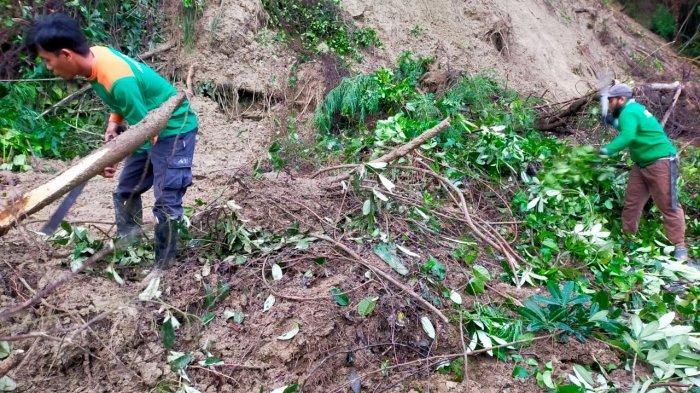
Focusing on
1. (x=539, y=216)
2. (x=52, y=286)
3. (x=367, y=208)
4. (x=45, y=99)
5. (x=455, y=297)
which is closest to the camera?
(x=52, y=286)

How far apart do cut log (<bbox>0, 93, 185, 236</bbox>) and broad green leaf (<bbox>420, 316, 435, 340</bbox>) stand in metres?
1.69


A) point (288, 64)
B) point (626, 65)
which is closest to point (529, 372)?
point (288, 64)

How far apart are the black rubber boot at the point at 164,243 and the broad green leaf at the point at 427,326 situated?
1.47 m

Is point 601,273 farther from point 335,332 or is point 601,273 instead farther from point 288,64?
point 288,64

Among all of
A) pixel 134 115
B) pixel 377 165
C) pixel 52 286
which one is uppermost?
pixel 134 115

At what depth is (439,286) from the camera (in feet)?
10.6

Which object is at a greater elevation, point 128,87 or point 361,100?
point 128,87

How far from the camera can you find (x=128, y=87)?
9.07ft

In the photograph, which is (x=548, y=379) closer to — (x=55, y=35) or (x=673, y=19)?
(x=55, y=35)

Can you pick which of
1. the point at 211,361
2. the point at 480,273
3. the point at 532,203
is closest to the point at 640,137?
the point at 532,203

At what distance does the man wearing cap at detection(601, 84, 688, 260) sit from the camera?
15.2ft

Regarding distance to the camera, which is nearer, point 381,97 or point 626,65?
point 381,97

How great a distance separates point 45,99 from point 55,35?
3.35 metres

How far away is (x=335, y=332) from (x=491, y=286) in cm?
112
